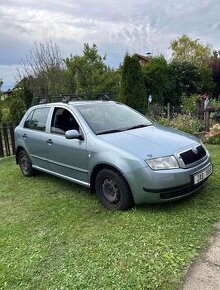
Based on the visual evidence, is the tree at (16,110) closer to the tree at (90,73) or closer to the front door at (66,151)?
the tree at (90,73)

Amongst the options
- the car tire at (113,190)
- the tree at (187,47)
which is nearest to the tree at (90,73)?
the car tire at (113,190)

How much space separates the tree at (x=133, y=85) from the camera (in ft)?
38.7

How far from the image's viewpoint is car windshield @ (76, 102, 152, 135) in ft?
15.9

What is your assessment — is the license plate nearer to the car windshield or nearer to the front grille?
the front grille

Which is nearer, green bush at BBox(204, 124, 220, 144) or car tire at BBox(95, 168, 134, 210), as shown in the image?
car tire at BBox(95, 168, 134, 210)

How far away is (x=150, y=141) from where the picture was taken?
4.34 metres

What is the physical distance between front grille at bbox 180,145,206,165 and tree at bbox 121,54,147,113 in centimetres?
738

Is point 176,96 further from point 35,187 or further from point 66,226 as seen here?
point 66,226

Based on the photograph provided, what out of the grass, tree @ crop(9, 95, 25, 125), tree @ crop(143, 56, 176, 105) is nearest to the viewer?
the grass

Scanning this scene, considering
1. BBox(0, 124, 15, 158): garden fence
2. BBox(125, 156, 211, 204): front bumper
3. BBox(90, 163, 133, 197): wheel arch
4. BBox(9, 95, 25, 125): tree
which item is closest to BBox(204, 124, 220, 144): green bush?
BBox(125, 156, 211, 204): front bumper

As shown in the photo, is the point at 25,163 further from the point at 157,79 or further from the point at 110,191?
the point at 157,79

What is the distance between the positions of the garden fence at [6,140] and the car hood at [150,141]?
5536 millimetres

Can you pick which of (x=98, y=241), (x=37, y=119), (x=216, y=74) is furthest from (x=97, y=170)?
(x=216, y=74)

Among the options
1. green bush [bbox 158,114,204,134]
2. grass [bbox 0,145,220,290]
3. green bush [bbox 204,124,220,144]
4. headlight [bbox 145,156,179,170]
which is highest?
headlight [bbox 145,156,179,170]
